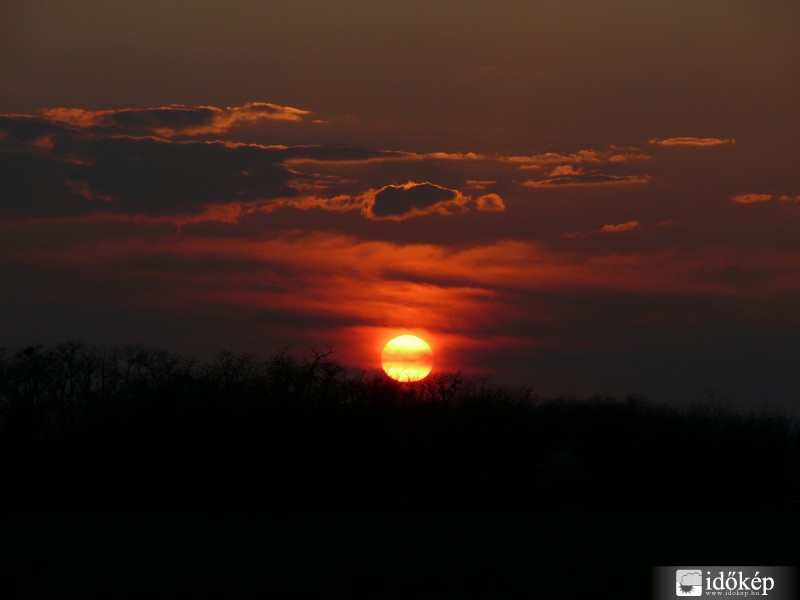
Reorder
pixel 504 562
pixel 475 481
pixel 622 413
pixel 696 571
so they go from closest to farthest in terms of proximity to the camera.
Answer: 1. pixel 696 571
2. pixel 504 562
3. pixel 475 481
4. pixel 622 413

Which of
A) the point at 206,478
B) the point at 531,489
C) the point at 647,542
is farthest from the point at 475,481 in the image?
the point at 647,542

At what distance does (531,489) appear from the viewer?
254 ft

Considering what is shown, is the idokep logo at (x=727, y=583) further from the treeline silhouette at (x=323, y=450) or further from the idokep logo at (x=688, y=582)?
the treeline silhouette at (x=323, y=450)

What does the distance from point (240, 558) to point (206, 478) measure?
37.1m

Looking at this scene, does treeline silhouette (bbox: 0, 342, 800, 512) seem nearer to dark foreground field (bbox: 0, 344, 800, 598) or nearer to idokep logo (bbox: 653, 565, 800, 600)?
dark foreground field (bbox: 0, 344, 800, 598)

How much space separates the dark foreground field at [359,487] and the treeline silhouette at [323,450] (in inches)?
7.3

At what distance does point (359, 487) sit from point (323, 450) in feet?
13.9

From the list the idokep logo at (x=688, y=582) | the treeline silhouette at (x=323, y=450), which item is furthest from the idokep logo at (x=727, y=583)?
the treeline silhouette at (x=323, y=450)

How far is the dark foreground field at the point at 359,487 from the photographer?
34.3 metres

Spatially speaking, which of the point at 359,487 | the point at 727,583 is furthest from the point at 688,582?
the point at 359,487

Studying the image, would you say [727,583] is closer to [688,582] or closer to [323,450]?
[688,582]

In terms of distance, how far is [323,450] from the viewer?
253 feet

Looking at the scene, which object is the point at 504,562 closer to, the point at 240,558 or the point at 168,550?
the point at 240,558

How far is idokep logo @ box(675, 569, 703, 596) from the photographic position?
26.8 metres
